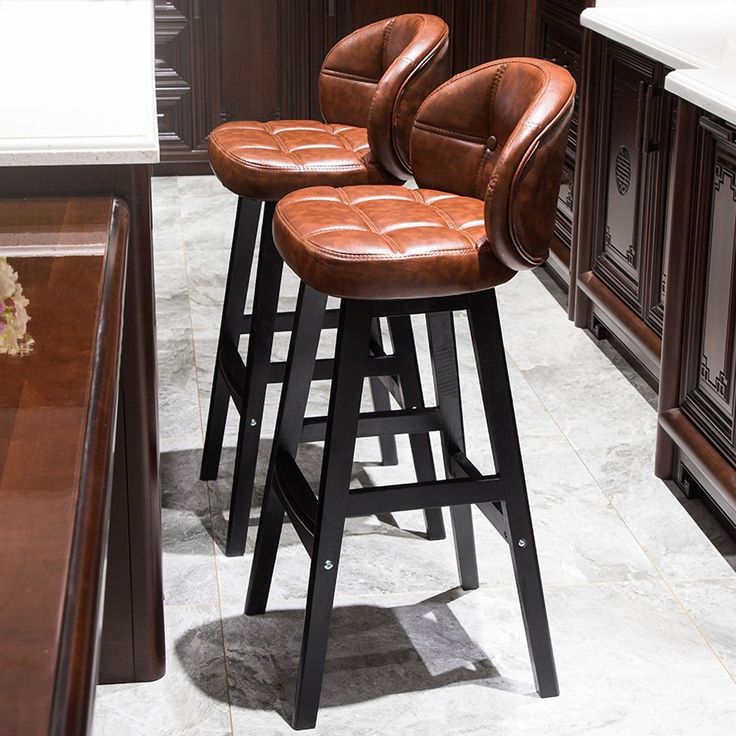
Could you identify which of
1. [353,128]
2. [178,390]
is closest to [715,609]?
[353,128]

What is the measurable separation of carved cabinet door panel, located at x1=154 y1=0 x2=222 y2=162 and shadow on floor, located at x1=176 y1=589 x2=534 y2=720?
3.75 metres

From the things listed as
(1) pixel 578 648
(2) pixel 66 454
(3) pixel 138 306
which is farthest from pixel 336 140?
(2) pixel 66 454

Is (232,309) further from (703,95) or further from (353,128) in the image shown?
(703,95)

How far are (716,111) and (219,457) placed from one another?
135 cm

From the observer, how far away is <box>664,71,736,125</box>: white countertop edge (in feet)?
7.75

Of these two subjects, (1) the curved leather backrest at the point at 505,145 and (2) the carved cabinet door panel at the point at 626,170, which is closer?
(1) the curved leather backrest at the point at 505,145

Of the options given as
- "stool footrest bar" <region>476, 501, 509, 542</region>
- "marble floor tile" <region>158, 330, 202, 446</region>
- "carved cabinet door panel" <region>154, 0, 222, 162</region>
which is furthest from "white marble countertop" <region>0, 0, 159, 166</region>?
"carved cabinet door panel" <region>154, 0, 222, 162</region>

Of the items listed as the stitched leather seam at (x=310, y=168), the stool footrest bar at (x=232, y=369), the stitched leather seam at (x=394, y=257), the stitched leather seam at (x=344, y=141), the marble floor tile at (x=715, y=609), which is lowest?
the marble floor tile at (x=715, y=609)

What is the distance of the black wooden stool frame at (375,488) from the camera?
1855mm

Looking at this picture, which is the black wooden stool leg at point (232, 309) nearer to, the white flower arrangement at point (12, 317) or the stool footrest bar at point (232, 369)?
the stool footrest bar at point (232, 369)

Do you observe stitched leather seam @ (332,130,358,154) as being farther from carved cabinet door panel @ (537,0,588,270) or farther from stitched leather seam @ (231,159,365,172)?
carved cabinet door panel @ (537,0,588,270)

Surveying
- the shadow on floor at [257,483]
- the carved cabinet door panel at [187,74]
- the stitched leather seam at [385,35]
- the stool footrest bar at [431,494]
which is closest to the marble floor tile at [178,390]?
the shadow on floor at [257,483]

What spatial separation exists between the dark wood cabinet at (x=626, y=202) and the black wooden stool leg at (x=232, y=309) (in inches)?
46.1

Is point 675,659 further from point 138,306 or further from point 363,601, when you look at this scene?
point 138,306
